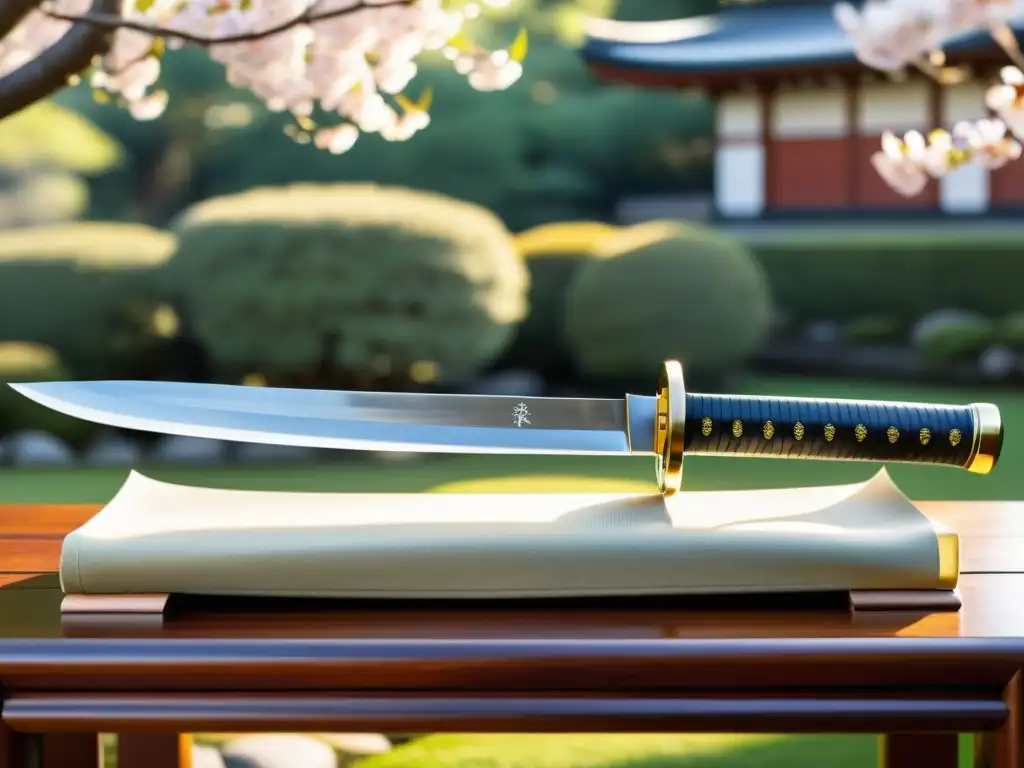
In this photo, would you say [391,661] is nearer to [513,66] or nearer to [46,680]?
[46,680]

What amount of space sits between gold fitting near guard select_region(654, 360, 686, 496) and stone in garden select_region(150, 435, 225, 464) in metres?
6.03

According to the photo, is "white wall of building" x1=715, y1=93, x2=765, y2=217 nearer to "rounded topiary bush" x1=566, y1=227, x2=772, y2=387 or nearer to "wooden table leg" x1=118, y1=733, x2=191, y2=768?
"rounded topiary bush" x1=566, y1=227, x2=772, y2=387

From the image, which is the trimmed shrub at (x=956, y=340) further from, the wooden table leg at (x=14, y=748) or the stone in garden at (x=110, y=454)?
the wooden table leg at (x=14, y=748)

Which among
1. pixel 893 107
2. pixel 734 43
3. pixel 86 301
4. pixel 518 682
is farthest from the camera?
pixel 734 43

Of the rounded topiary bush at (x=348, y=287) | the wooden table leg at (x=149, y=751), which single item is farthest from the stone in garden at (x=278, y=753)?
the rounded topiary bush at (x=348, y=287)

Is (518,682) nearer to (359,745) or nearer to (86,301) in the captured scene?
(359,745)

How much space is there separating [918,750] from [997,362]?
8.94 meters

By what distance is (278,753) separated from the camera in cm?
238

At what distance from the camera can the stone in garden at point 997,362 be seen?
384 inches

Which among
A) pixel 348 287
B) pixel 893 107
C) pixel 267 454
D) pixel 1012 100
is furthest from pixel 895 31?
pixel 893 107

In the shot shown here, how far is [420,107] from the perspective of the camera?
201 cm

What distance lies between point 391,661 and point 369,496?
0.39m

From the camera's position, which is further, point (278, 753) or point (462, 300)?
point (462, 300)

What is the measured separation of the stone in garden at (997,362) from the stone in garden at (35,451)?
7.17 meters
